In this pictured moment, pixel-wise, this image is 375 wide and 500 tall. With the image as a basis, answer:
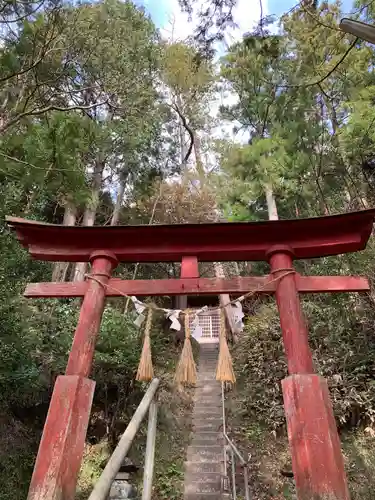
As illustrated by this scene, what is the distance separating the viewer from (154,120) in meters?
12.3

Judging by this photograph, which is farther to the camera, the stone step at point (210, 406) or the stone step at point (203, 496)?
the stone step at point (210, 406)

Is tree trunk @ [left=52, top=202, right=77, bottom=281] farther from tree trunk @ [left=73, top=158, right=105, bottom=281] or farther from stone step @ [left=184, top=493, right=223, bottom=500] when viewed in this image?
stone step @ [left=184, top=493, right=223, bottom=500]

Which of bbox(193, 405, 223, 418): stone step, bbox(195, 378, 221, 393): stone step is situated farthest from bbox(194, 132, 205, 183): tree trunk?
bbox(193, 405, 223, 418): stone step

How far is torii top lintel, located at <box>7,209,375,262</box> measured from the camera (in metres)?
3.38

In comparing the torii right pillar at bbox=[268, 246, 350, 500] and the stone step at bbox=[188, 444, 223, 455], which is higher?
the stone step at bbox=[188, 444, 223, 455]

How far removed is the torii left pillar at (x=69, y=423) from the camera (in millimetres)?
2391

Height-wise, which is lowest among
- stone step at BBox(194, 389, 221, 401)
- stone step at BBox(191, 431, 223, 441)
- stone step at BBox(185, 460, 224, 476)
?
stone step at BBox(185, 460, 224, 476)

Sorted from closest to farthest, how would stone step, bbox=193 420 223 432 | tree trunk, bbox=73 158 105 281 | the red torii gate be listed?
the red torii gate, stone step, bbox=193 420 223 432, tree trunk, bbox=73 158 105 281

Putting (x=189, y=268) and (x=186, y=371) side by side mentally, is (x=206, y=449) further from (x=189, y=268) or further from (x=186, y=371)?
(x=189, y=268)

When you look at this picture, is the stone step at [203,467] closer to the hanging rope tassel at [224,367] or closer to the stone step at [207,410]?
the stone step at [207,410]

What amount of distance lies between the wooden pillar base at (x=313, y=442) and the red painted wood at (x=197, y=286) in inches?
34.0

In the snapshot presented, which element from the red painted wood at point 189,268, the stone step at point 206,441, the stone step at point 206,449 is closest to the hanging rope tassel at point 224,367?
the red painted wood at point 189,268

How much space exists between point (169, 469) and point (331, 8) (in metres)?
9.85

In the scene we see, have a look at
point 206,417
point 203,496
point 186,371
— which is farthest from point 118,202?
point 186,371
